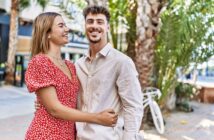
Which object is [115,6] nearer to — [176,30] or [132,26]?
[132,26]

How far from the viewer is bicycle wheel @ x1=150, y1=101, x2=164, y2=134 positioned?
23.1ft

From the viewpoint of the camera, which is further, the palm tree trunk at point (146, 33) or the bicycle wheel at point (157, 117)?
the bicycle wheel at point (157, 117)

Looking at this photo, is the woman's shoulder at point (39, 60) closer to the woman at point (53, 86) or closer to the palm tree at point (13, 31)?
the woman at point (53, 86)

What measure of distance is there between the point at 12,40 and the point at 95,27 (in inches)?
541

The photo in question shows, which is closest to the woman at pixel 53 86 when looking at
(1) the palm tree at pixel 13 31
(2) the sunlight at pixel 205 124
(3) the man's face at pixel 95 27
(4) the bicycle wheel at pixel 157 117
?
(3) the man's face at pixel 95 27

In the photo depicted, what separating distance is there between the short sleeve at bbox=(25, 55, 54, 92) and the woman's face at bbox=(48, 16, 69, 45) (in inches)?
7.2

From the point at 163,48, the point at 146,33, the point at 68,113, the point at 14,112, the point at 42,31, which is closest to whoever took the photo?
the point at 68,113

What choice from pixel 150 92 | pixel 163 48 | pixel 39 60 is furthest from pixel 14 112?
pixel 39 60

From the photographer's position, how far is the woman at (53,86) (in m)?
1.91

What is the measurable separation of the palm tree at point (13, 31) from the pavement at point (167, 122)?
306cm

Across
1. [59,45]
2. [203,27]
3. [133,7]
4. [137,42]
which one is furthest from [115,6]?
→ [59,45]

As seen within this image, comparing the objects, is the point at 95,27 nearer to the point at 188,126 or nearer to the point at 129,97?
the point at 129,97

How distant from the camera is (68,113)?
6.23 ft

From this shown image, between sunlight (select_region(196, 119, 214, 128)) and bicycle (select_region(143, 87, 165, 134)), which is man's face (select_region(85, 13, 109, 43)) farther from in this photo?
sunlight (select_region(196, 119, 214, 128))
